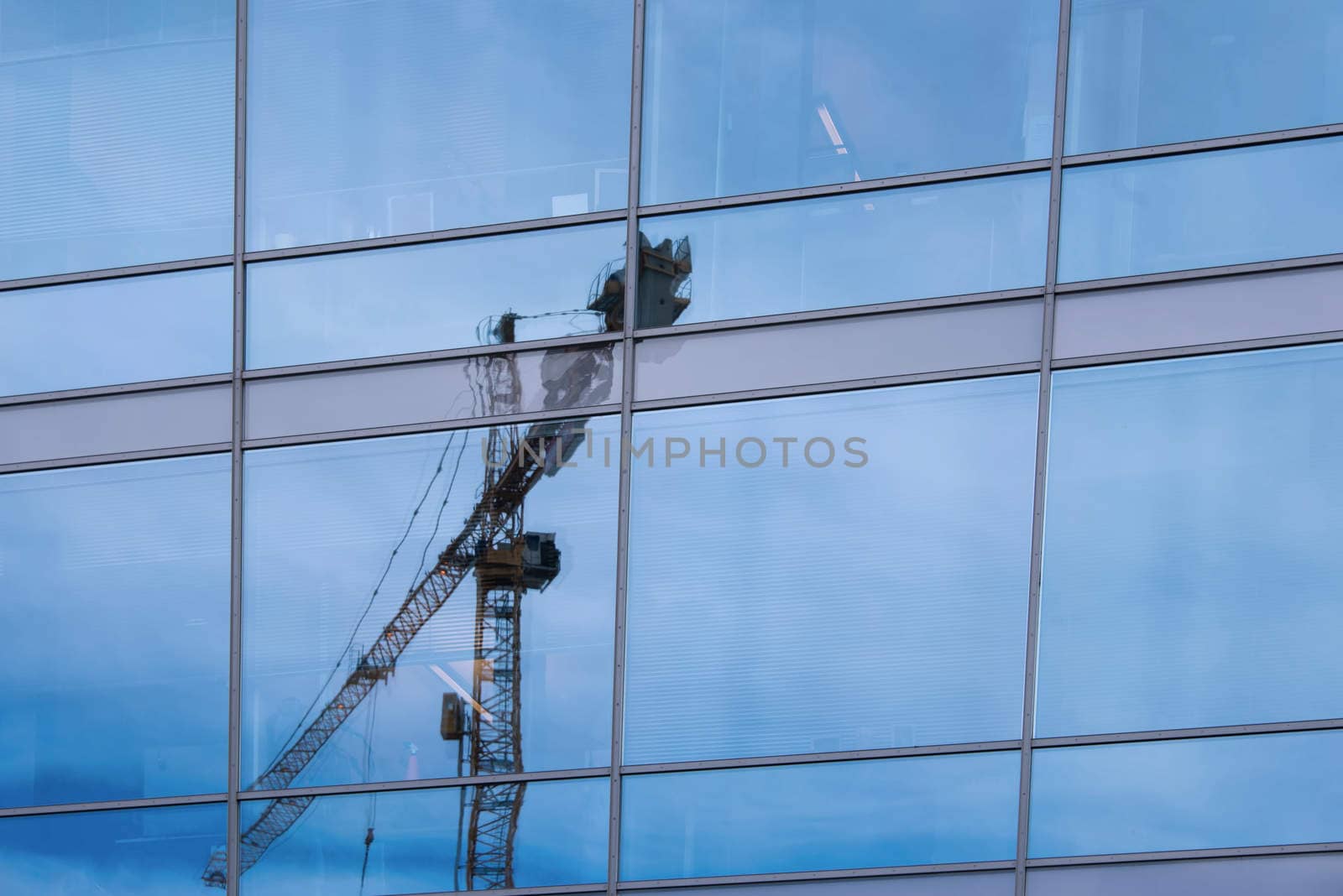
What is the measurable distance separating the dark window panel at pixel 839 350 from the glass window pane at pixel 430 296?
63cm

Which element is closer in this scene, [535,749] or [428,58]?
[535,749]

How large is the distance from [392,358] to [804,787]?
438 cm

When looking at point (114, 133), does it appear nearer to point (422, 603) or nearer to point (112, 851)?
point (422, 603)

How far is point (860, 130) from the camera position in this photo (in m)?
11.1

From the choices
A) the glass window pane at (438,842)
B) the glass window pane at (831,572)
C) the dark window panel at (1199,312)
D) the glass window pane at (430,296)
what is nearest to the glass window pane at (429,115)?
the glass window pane at (430,296)

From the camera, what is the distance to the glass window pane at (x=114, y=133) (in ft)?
39.7

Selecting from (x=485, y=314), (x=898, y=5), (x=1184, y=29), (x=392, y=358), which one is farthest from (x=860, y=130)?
(x=392, y=358)

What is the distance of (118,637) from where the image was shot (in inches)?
460

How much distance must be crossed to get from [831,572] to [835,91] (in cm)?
355

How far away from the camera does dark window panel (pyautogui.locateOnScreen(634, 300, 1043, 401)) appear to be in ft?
35.1

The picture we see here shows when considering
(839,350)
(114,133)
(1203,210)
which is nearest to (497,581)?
(839,350)

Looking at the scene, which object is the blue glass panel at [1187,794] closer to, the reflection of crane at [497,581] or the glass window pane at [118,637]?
the reflection of crane at [497,581]

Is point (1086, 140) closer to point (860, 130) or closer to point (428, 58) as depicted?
point (860, 130)

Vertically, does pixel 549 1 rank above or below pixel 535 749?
above
